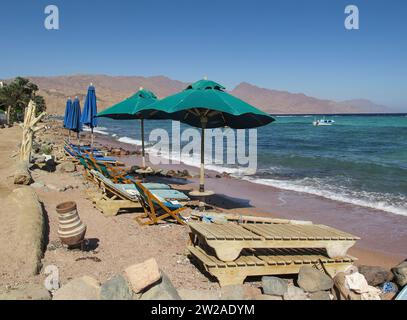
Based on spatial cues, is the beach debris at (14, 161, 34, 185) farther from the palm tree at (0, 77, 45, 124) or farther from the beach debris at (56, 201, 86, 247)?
the palm tree at (0, 77, 45, 124)

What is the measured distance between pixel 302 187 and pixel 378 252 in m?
5.55

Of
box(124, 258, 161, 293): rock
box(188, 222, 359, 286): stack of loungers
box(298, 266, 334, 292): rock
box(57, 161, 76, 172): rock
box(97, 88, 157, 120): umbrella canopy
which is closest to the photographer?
box(124, 258, 161, 293): rock

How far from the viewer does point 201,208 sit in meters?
7.33

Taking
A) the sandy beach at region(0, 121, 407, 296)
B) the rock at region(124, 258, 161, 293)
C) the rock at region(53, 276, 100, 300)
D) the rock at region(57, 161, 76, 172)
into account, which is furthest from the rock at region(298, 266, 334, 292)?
the rock at region(57, 161, 76, 172)

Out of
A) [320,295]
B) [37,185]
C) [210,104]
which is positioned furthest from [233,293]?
[37,185]

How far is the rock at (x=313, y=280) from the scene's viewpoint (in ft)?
13.7

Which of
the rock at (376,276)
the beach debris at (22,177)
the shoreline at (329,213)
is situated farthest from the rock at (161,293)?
the beach debris at (22,177)

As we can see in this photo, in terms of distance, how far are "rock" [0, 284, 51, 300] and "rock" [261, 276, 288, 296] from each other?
7.24 ft

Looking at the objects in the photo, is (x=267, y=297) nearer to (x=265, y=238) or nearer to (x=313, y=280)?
(x=313, y=280)

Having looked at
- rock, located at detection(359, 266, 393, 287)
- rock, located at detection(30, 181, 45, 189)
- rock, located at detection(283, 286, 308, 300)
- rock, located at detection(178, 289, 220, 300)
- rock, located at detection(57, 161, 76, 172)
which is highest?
rock, located at detection(57, 161, 76, 172)

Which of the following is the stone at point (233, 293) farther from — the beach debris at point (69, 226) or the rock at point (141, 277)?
the beach debris at point (69, 226)

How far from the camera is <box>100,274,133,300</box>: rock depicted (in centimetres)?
341

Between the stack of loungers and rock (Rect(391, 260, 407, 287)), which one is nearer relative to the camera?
the stack of loungers
